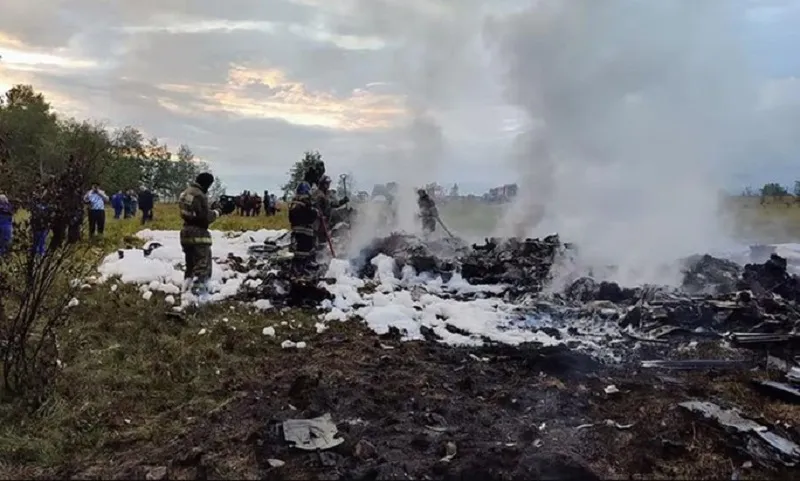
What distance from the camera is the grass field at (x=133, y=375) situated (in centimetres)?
505

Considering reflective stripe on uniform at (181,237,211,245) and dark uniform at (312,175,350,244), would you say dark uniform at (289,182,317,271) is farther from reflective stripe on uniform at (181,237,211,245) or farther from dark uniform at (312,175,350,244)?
reflective stripe on uniform at (181,237,211,245)

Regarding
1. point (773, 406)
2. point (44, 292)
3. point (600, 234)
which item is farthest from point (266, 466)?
point (600, 234)

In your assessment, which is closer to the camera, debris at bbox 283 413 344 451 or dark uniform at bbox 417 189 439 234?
debris at bbox 283 413 344 451

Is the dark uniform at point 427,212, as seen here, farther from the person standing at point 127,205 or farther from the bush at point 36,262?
the person standing at point 127,205

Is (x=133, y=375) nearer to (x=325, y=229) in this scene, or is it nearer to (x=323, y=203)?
(x=323, y=203)

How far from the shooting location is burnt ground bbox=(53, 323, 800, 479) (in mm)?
4465

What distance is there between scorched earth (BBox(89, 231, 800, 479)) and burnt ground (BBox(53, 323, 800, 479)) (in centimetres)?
2

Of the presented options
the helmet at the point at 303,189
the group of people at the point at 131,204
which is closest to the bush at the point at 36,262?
the helmet at the point at 303,189

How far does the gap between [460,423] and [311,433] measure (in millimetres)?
1300

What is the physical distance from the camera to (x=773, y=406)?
5.99 meters

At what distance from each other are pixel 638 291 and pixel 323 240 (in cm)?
697

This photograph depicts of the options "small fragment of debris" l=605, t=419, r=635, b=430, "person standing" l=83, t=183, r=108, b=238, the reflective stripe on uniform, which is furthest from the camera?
"person standing" l=83, t=183, r=108, b=238

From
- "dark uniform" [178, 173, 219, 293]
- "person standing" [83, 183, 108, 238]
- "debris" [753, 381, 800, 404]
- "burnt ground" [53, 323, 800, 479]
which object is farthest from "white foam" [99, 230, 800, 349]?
"person standing" [83, 183, 108, 238]

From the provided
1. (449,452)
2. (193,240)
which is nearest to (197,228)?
(193,240)
